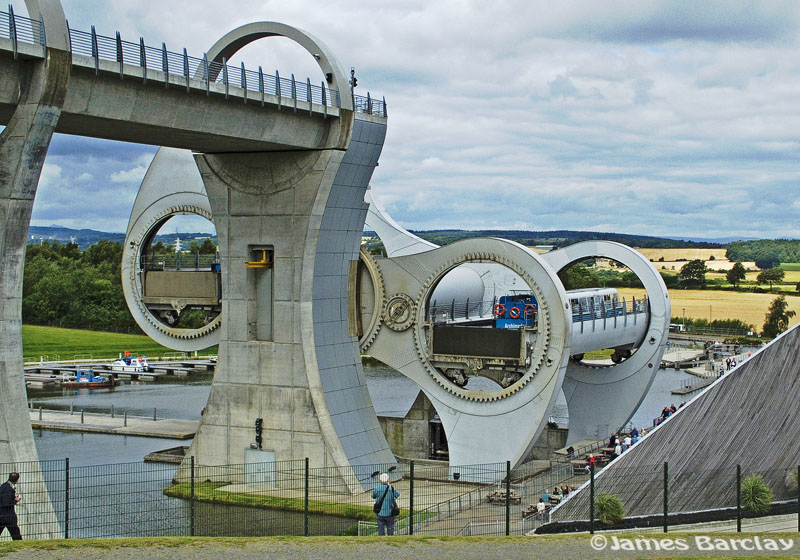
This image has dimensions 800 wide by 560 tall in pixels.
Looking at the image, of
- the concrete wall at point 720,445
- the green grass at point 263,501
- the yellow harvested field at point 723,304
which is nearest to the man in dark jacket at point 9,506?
the concrete wall at point 720,445

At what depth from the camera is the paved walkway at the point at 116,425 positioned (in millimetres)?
44719

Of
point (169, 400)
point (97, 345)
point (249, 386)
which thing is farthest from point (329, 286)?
point (97, 345)

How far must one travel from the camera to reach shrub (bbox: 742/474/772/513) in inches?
837

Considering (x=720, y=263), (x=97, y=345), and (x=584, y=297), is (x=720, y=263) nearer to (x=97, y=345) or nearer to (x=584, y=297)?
(x=97, y=345)

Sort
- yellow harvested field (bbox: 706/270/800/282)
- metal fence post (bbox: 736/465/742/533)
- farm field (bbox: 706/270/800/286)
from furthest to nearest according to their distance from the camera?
yellow harvested field (bbox: 706/270/800/282) < farm field (bbox: 706/270/800/286) < metal fence post (bbox: 736/465/742/533)

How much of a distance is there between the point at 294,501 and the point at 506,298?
9.81 meters

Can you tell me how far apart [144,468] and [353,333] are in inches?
331

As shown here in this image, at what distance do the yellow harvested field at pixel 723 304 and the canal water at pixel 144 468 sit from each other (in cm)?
3890

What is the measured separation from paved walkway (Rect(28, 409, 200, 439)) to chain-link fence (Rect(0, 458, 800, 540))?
6.87m

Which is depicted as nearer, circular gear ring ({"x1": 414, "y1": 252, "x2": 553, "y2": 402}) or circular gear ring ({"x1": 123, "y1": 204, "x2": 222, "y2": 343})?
circular gear ring ({"x1": 414, "y1": 252, "x2": 553, "y2": 402})

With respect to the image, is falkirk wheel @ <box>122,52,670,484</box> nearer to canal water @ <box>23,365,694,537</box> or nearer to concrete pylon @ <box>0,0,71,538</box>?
canal water @ <box>23,365,694,537</box>

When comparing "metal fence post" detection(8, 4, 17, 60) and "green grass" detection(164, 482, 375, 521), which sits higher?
"metal fence post" detection(8, 4, 17, 60)

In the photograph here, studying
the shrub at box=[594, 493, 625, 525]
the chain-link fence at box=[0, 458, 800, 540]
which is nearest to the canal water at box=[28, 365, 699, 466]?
the chain-link fence at box=[0, 458, 800, 540]

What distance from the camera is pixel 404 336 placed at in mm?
36438
